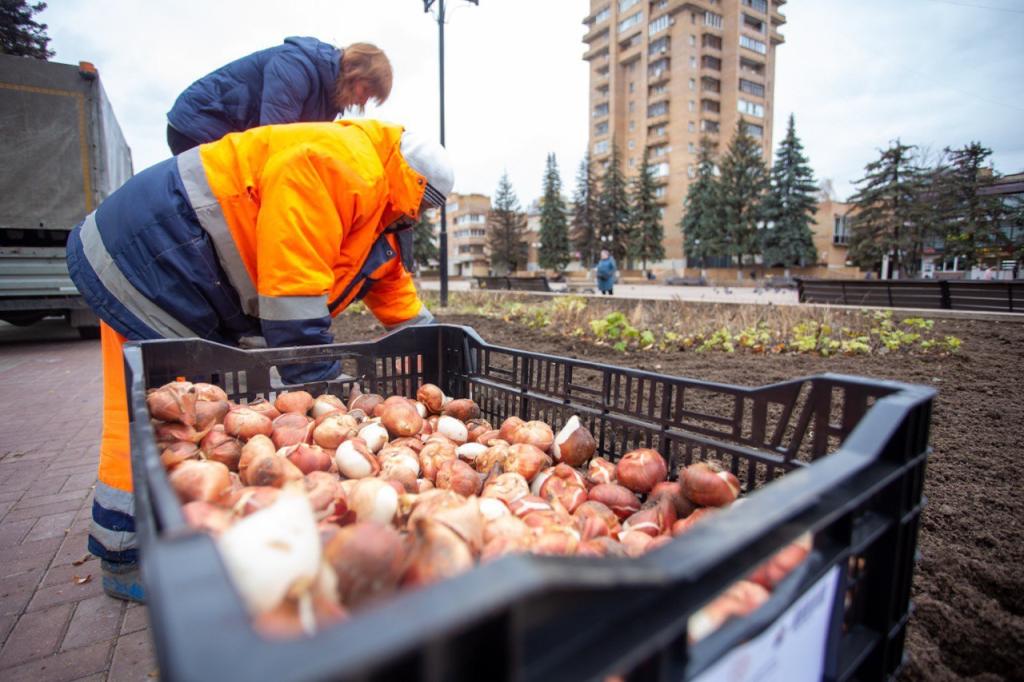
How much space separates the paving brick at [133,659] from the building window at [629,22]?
71546 mm

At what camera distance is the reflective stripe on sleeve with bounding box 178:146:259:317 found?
1.99 m

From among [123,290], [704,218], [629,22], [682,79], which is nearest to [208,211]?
[123,290]

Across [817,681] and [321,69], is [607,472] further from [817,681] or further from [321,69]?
[321,69]

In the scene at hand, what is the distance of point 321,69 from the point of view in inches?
112

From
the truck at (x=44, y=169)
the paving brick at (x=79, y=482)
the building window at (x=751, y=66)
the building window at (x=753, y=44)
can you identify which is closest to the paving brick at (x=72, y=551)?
the paving brick at (x=79, y=482)

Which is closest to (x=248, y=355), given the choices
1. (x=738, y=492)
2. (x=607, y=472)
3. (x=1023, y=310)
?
(x=607, y=472)

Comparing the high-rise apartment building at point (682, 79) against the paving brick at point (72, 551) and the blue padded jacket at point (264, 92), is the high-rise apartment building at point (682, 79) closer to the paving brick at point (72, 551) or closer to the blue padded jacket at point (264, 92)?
the blue padded jacket at point (264, 92)

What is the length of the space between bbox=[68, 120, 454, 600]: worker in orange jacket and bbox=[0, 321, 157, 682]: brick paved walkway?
171 mm

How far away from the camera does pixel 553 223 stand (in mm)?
49812

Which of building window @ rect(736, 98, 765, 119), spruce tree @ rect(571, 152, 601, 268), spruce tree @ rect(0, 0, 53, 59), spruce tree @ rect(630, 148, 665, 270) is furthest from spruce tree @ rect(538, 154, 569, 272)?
spruce tree @ rect(0, 0, 53, 59)

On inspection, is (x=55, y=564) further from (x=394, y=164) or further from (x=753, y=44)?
(x=753, y=44)

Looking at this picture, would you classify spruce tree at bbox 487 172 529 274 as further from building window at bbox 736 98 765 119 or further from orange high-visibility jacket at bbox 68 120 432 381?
orange high-visibility jacket at bbox 68 120 432 381

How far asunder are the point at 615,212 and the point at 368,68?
1853 inches

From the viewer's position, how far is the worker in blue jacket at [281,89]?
275 centimetres
